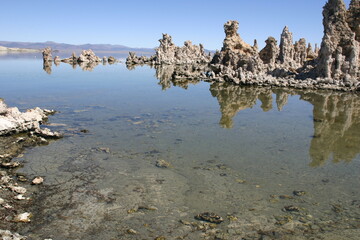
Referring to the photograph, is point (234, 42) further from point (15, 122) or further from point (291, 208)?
point (291, 208)

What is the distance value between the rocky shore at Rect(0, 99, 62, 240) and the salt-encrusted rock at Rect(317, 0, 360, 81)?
27385mm

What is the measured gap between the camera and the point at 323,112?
64.3 feet

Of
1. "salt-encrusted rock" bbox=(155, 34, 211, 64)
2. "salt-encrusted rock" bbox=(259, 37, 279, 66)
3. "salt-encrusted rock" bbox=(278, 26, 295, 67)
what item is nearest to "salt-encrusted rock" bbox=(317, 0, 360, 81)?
"salt-encrusted rock" bbox=(259, 37, 279, 66)

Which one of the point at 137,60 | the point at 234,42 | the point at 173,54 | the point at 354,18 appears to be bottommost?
the point at 137,60

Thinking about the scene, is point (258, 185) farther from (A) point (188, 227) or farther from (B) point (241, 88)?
(B) point (241, 88)

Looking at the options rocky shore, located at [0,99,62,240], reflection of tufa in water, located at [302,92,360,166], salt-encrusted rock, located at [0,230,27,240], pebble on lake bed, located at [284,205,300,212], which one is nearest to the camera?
salt-encrusted rock, located at [0,230,27,240]

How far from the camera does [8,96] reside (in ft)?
75.5

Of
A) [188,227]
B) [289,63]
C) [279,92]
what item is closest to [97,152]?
[188,227]

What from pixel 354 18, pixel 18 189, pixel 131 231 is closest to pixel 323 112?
pixel 131 231

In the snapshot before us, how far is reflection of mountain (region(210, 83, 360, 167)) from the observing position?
39.1ft

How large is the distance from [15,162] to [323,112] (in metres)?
17.6

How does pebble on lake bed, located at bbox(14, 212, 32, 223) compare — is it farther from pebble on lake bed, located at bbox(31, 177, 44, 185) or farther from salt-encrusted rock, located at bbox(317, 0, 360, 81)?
salt-encrusted rock, located at bbox(317, 0, 360, 81)

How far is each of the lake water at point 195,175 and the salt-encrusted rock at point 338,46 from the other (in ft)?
49.4

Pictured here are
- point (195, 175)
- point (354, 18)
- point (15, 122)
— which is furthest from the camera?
point (354, 18)
